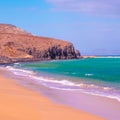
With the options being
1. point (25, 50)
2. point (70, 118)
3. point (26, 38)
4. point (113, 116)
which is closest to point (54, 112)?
point (70, 118)

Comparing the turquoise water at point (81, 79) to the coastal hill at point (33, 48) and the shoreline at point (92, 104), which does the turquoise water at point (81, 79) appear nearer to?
the shoreline at point (92, 104)

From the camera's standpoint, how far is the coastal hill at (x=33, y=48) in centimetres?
12215

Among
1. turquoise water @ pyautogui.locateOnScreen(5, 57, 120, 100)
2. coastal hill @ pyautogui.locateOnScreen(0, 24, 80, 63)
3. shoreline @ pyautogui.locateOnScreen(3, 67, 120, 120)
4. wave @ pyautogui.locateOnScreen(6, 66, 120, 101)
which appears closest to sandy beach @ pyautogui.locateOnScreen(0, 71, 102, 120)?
shoreline @ pyautogui.locateOnScreen(3, 67, 120, 120)

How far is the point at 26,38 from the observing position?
14125 cm

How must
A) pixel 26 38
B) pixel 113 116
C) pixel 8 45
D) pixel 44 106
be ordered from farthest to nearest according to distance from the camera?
pixel 26 38, pixel 8 45, pixel 44 106, pixel 113 116

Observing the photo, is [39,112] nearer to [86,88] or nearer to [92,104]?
[92,104]

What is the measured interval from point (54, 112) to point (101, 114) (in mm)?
Answer: 1957

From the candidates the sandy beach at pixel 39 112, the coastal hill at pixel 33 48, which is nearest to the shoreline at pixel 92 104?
the sandy beach at pixel 39 112

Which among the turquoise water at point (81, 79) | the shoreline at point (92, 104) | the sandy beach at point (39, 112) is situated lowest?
the turquoise water at point (81, 79)

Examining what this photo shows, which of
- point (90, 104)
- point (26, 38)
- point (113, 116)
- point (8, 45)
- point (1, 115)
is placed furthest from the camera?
point (26, 38)

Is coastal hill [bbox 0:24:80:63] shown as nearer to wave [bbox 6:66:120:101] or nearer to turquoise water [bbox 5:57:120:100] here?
turquoise water [bbox 5:57:120:100]

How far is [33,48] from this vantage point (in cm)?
13362

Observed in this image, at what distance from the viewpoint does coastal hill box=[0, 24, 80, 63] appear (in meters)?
122

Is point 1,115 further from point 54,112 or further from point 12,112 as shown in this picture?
point 54,112
